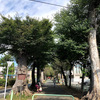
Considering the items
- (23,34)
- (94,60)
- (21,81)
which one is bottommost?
(21,81)

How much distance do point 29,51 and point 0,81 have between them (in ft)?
51.8

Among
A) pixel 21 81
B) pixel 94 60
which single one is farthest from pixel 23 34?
pixel 94 60

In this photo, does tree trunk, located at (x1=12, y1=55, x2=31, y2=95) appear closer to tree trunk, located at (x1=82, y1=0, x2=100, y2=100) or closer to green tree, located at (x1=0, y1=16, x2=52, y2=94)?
green tree, located at (x1=0, y1=16, x2=52, y2=94)

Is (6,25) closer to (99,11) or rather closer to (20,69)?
(20,69)

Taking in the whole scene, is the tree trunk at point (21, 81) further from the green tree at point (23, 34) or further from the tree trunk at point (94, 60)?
the tree trunk at point (94, 60)

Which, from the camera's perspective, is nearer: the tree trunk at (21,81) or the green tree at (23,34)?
the green tree at (23,34)

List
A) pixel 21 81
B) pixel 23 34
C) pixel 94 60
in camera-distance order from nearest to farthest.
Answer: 1. pixel 94 60
2. pixel 23 34
3. pixel 21 81

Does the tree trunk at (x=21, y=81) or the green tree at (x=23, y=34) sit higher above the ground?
the green tree at (x=23, y=34)

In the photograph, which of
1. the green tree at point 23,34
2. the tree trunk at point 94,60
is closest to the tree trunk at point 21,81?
the green tree at point 23,34

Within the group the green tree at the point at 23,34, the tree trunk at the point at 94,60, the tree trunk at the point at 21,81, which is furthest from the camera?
the tree trunk at the point at 21,81

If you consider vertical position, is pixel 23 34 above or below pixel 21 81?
above

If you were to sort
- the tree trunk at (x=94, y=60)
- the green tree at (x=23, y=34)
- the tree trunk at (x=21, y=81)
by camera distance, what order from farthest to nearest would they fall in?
the tree trunk at (x=21, y=81) → the green tree at (x=23, y=34) → the tree trunk at (x=94, y=60)

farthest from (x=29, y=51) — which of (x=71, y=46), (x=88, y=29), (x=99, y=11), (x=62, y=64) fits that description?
(x=62, y=64)

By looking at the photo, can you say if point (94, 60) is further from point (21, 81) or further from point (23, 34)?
point (21, 81)
